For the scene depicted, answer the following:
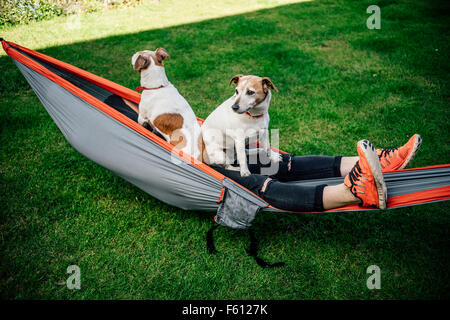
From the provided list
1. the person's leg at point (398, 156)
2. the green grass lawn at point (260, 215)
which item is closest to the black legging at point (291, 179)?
the person's leg at point (398, 156)

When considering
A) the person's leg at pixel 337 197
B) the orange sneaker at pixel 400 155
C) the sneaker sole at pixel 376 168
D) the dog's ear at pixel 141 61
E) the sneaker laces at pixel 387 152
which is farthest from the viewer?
the dog's ear at pixel 141 61

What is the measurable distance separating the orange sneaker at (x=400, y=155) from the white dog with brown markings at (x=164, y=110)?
1.21 meters

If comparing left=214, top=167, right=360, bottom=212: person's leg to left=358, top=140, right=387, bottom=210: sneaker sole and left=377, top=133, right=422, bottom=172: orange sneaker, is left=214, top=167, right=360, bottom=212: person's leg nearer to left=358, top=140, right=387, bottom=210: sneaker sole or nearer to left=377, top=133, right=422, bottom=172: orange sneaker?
left=358, top=140, right=387, bottom=210: sneaker sole

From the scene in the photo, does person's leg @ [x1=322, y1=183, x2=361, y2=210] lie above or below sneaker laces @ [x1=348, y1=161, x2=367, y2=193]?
below

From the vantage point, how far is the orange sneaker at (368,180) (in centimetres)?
152

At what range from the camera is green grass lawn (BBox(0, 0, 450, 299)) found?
1.82 meters

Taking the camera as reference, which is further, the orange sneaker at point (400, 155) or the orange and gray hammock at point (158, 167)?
the orange sneaker at point (400, 155)

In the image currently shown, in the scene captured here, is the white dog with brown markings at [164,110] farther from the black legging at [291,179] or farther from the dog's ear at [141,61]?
the black legging at [291,179]

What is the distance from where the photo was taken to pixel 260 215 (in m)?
2.27

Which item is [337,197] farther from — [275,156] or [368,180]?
[275,156]

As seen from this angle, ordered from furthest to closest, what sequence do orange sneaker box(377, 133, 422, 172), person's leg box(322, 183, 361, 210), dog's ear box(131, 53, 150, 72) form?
dog's ear box(131, 53, 150, 72) → orange sneaker box(377, 133, 422, 172) → person's leg box(322, 183, 361, 210)

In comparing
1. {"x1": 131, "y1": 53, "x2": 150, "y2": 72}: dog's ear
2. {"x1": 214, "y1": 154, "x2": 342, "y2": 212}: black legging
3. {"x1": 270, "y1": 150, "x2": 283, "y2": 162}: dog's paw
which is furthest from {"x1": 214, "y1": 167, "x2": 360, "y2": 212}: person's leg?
{"x1": 131, "y1": 53, "x2": 150, "y2": 72}: dog's ear

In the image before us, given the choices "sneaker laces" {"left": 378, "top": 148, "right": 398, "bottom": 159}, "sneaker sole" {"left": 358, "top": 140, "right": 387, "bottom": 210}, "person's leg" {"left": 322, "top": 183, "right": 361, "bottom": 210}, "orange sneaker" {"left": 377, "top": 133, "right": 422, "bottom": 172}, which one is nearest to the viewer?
"sneaker sole" {"left": 358, "top": 140, "right": 387, "bottom": 210}

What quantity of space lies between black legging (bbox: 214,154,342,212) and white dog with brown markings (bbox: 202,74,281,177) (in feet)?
0.24
